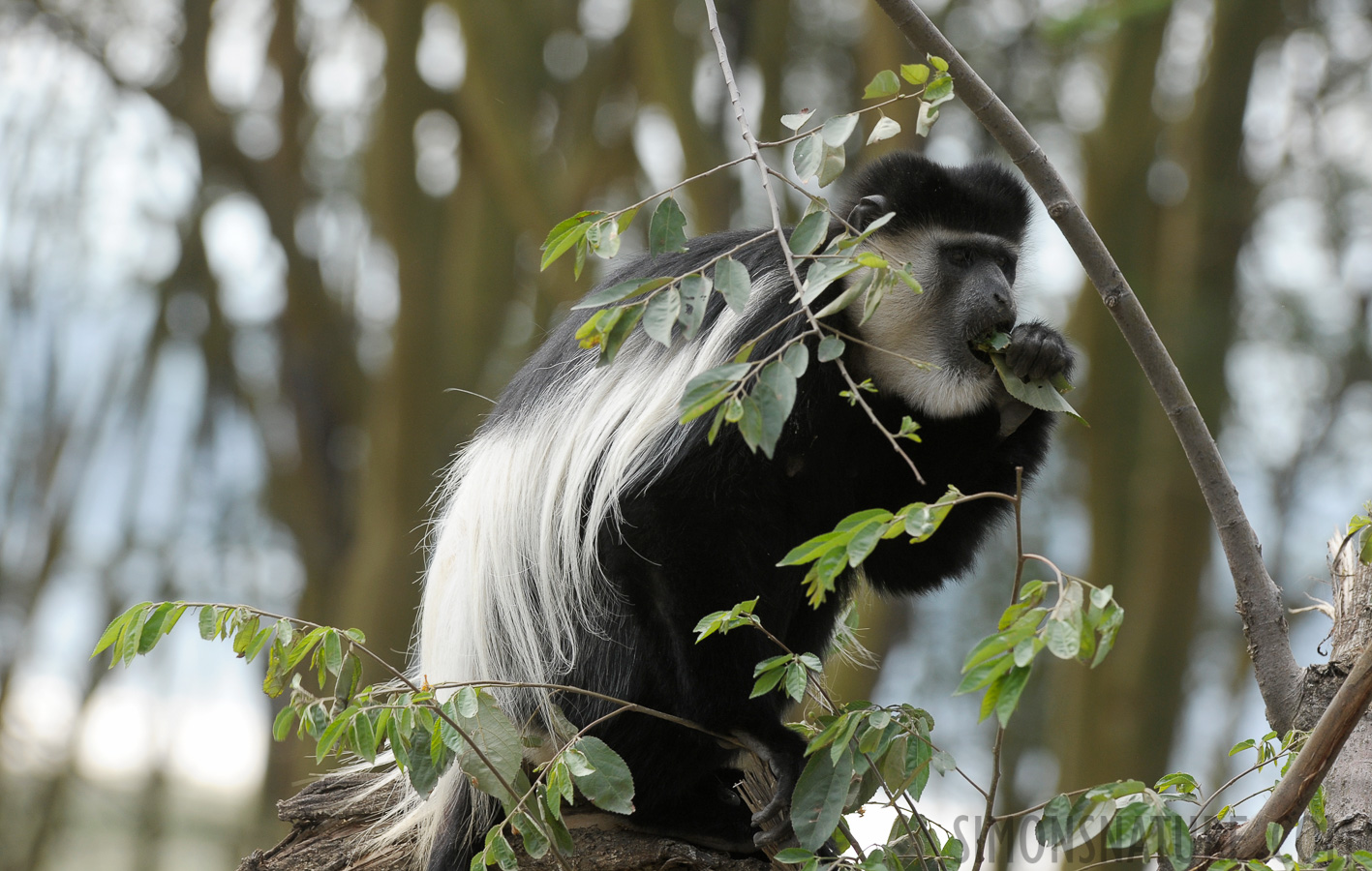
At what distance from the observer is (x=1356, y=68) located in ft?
19.2

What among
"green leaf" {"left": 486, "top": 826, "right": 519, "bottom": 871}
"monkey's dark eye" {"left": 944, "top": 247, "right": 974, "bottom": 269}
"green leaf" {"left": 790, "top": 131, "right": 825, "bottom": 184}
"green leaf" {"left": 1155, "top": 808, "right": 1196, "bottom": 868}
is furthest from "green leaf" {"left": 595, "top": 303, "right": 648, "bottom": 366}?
"monkey's dark eye" {"left": 944, "top": 247, "right": 974, "bottom": 269}

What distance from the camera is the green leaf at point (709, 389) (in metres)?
1.15

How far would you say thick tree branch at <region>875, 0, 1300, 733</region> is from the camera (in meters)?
1.48

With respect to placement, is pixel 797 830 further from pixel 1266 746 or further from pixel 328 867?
pixel 328 867

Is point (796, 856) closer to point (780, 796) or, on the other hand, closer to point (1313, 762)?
point (780, 796)

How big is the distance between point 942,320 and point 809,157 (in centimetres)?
91

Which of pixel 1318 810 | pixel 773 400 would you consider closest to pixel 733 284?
pixel 773 400

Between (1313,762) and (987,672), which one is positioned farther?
(1313,762)

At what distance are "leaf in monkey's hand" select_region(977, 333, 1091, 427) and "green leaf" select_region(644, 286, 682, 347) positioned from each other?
93 cm

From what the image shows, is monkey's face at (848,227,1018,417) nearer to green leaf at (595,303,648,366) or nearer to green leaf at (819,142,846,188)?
green leaf at (819,142,846,188)

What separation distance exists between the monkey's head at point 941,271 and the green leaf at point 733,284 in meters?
0.83

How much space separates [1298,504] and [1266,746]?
5.77m

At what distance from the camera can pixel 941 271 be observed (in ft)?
7.43

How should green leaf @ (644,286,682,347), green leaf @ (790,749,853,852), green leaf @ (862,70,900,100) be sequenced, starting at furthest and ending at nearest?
green leaf @ (790,749,853,852)
green leaf @ (862,70,900,100)
green leaf @ (644,286,682,347)
